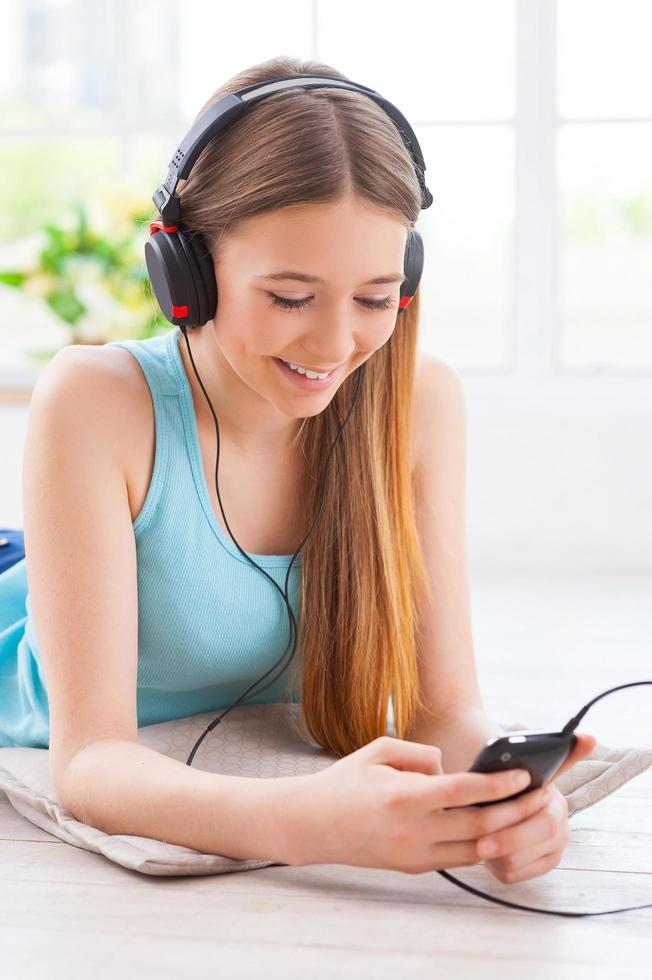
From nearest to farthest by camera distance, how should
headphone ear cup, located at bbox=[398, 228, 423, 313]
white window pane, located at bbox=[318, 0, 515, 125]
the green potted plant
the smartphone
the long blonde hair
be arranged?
the smartphone, headphone ear cup, located at bbox=[398, 228, 423, 313], the long blonde hair, the green potted plant, white window pane, located at bbox=[318, 0, 515, 125]

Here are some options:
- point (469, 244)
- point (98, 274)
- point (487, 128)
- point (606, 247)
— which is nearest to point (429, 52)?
point (487, 128)

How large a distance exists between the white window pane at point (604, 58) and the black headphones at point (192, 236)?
2.35m

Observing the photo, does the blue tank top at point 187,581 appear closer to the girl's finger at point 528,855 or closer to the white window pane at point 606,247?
the girl's finger at point 528,855

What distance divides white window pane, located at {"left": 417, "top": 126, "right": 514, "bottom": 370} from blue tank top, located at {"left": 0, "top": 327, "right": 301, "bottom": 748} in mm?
2223

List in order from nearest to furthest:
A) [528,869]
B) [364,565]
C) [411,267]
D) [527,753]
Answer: [527,753]
[528,869]
[411,267]
[364,565]

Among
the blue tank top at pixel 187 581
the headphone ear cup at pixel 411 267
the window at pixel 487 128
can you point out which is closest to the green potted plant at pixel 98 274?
the window at pixel 487 128

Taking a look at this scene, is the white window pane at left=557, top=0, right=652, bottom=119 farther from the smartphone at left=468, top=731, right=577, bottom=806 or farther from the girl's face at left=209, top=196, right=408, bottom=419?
the smartphone at left=468, top=731, right=577, bottom=806

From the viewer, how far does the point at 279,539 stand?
1.44 metres

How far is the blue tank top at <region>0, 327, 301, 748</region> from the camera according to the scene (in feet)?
4.36

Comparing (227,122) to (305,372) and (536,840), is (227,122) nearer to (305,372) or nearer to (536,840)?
(305,372)

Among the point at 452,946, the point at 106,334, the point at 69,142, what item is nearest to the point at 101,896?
the point at 452,946

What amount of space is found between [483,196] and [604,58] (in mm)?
495

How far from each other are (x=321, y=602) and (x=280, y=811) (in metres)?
0.39

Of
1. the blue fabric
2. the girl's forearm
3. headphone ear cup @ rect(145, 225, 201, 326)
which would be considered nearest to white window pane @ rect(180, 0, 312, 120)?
the blue fabric
